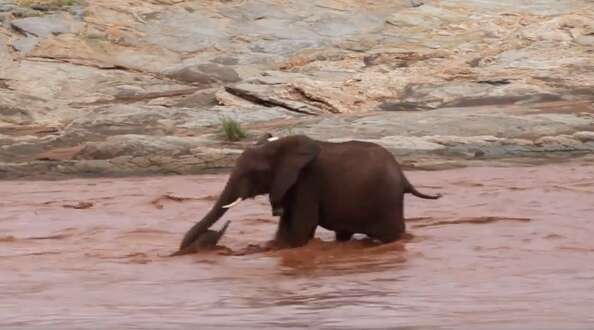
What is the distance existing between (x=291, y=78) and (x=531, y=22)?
16.7 feet

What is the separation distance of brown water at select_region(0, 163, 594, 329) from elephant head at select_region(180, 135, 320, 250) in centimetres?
36

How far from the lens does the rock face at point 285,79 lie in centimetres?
1889

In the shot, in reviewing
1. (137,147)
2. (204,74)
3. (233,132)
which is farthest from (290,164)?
(204,74)

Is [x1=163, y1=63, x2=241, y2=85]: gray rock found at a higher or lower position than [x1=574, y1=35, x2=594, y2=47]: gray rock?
lower

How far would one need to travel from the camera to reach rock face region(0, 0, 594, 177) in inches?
744

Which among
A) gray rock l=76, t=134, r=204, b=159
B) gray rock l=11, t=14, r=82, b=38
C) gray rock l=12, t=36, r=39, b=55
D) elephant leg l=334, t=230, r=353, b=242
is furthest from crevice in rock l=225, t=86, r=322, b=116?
elephant leg l=334, t=230, r=353, b=242

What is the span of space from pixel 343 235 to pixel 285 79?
10663 millimetres

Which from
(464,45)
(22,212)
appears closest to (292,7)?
(464,45)

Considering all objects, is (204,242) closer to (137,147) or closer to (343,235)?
(343,235)

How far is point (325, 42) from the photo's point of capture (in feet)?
81.0

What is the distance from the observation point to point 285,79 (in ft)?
72.0

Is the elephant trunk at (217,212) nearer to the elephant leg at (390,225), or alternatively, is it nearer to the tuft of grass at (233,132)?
the elephant leg at (390,225)

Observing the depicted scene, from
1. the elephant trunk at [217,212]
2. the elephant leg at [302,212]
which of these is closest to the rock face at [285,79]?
the elephant leg at [302,212]

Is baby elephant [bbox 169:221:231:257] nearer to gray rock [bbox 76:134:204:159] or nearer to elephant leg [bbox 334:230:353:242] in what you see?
elephant leg [bbox 334:230:353:242]
